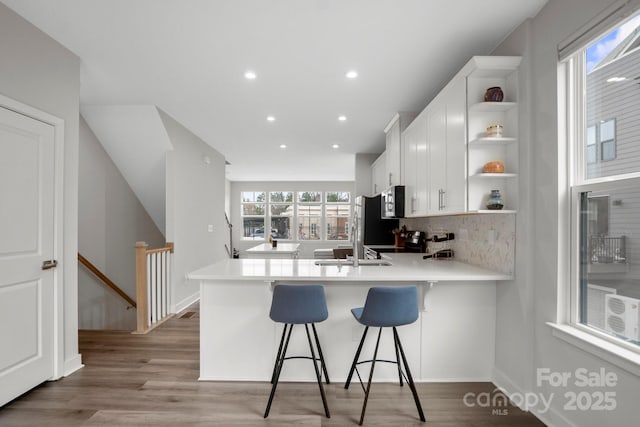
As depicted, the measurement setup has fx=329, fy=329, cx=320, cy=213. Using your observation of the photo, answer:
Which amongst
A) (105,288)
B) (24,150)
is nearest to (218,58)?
(24,150)

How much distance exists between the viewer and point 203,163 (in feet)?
18.0

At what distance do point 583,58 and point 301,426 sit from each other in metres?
2.69

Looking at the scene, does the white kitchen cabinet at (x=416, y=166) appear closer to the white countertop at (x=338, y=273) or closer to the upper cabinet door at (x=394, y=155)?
the upper cabinet door at (x=394, y=155)

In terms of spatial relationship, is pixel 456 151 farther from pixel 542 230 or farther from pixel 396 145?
pixel 396 145

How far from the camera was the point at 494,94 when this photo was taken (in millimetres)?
2279

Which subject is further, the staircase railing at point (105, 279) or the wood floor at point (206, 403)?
the staircase railing at point (105, 279)

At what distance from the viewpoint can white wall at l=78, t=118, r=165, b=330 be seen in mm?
4531

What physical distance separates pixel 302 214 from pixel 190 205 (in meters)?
6.08

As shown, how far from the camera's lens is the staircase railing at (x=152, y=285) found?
3.78 metres

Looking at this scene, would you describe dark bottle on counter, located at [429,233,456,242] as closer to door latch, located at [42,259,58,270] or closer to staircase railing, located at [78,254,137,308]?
door latch, located at [42,259,58,270]

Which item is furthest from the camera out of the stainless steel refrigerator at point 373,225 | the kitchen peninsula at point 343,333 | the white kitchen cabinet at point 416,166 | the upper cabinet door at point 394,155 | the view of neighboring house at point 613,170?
the stainless steel refrigerator at point 373,225

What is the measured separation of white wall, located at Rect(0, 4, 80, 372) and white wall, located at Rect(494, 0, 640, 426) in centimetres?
341

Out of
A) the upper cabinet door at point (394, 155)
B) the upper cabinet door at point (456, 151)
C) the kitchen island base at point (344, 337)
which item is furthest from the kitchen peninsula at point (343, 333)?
the upper cabinet door at point (394, 155)

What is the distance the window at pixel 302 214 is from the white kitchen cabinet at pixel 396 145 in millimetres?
6336
